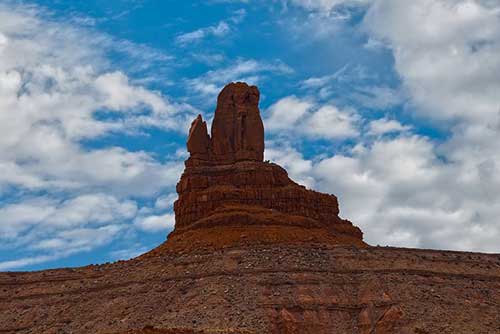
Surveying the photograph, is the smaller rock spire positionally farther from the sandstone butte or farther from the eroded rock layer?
the eroded rock layer

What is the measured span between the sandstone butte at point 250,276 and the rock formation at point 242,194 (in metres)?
0.10

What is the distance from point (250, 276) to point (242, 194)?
1518 centimetres

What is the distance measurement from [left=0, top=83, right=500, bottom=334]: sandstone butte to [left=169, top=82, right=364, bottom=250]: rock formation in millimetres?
103

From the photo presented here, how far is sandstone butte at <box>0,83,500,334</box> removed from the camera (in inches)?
3209

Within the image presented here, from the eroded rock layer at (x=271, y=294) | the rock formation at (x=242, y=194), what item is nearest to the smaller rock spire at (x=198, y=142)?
the rock formation at (x=242, y=194)

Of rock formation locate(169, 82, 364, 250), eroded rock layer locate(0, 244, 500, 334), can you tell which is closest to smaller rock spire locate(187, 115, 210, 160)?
rock formation locate(169, 82, 364, 250)

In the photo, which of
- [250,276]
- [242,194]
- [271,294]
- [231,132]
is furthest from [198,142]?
[271,294]

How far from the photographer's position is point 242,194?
100750mm

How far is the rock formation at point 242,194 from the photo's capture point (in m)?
96.8

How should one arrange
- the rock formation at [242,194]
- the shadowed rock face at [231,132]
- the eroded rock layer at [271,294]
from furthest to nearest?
the shadowed rock face at [231,132]
the rock formation at [242,194]
the eroded rock layer at [271,294]

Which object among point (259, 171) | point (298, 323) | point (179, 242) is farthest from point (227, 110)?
point (298, 323)

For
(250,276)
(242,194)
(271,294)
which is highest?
(242,194)

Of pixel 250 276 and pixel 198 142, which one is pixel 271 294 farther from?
pixel 198 142

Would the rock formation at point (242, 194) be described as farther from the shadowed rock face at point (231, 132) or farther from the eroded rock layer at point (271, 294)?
the eroded rock layer at point (271, 294)
